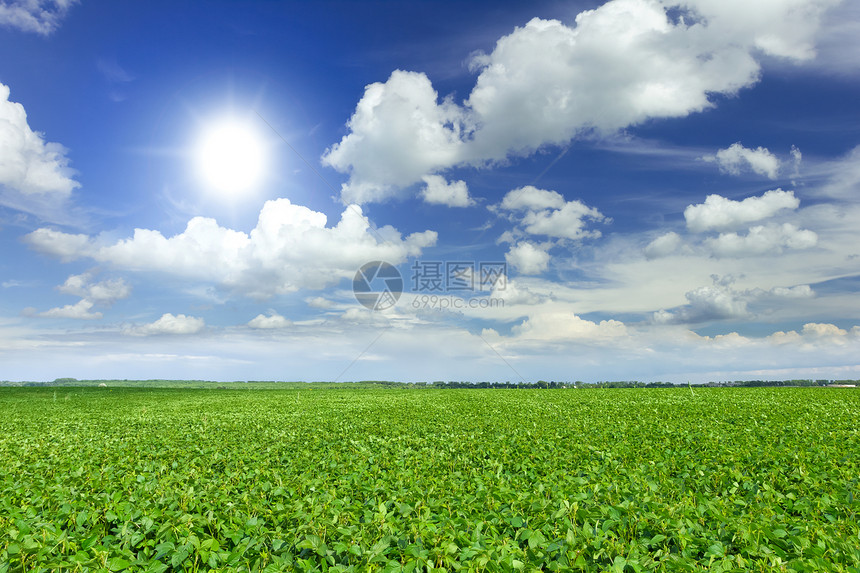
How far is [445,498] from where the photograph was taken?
658cm

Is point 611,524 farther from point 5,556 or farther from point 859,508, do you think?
point 5,556

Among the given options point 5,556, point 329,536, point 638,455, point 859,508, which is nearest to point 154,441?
point 5,556

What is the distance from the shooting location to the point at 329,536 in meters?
5.23

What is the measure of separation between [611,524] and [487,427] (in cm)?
1075

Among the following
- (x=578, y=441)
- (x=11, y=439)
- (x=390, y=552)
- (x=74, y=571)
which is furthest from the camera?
(x=11, y=439)

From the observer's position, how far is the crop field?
4.62 m

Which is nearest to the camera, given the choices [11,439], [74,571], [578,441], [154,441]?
[74,571]

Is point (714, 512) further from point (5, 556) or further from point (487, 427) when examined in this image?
point (487, 427)

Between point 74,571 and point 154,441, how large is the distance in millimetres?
11209

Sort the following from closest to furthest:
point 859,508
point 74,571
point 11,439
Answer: point 74,571 → point 859,508 → point 11,439

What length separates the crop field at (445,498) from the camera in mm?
4617

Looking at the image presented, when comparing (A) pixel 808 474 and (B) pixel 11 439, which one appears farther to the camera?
(B) pixel 11 439

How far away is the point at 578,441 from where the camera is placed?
12.4 metres

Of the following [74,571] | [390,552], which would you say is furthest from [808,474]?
[74,571]
